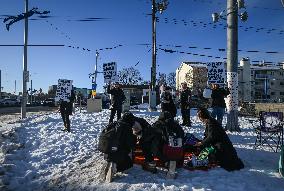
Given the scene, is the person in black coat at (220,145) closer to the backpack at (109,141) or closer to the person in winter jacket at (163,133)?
the person in winter jacket at (163,133)

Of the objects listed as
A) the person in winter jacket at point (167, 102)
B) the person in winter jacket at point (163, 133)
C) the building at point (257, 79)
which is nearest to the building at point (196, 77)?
the building at point (257, 79)

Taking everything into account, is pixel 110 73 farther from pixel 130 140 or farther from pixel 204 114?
pixel 130 140

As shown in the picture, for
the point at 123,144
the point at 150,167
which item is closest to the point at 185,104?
the point at 150,167

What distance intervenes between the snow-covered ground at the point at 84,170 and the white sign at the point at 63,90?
6.05 ft

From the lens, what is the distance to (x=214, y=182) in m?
8.55

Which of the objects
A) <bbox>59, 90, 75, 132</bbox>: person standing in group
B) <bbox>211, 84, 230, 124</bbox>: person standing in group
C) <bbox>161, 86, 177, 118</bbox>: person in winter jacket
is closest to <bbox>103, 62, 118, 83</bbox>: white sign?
<bbox>59, 90, 75, 132</bbox>: person standing in group

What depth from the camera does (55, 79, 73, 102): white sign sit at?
16.9 m

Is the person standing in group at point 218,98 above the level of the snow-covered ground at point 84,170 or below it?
above

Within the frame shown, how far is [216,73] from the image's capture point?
50.6ft

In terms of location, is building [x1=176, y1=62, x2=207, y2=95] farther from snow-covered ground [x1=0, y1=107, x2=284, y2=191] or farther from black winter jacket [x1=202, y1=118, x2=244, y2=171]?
black winter jacket [x1=202, y1=118, x2=244, y2=171]

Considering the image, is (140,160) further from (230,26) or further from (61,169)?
(230,26)

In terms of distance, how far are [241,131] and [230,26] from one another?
13.9 feet

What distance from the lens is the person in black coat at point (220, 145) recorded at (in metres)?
9.41

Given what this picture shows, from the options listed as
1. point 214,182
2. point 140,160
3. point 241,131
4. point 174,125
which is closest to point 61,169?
point 140,160
